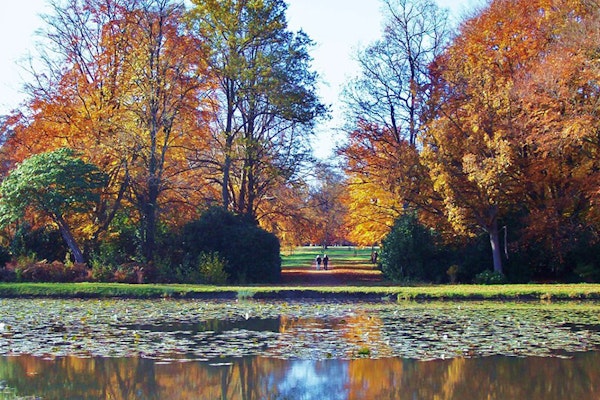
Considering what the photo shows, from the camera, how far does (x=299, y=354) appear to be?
11891mm

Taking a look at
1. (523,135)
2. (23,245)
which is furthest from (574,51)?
(23,245)

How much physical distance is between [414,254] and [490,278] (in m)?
3.43

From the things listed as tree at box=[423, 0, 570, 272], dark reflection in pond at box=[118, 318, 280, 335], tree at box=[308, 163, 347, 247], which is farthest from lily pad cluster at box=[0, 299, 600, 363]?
tree at box=[308, 163, 347, 247]

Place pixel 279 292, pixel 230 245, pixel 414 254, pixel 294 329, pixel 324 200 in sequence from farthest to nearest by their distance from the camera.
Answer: pixel 324 200 → pixel 414 254 → pixel 230 245 → pixel 279 292 → pixel 294 329

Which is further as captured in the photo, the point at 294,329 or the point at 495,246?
the point at 495,246

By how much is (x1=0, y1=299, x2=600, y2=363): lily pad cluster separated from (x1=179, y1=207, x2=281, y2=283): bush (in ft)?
30.3

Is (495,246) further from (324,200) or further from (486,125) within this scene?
(324,200)

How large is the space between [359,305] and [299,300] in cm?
243

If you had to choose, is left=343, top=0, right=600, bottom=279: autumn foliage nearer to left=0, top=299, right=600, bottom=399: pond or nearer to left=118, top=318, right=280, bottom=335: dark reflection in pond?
left=0, top=299, right=600, bottom=399: pond

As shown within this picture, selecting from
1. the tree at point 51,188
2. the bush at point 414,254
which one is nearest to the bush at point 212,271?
the tree at point 51,188

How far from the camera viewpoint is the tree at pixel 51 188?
2880 cm

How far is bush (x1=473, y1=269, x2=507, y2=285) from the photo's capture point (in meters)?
29.4

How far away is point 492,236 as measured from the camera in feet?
100

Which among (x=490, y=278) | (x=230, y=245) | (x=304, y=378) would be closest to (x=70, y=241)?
(x=230, y=245)
